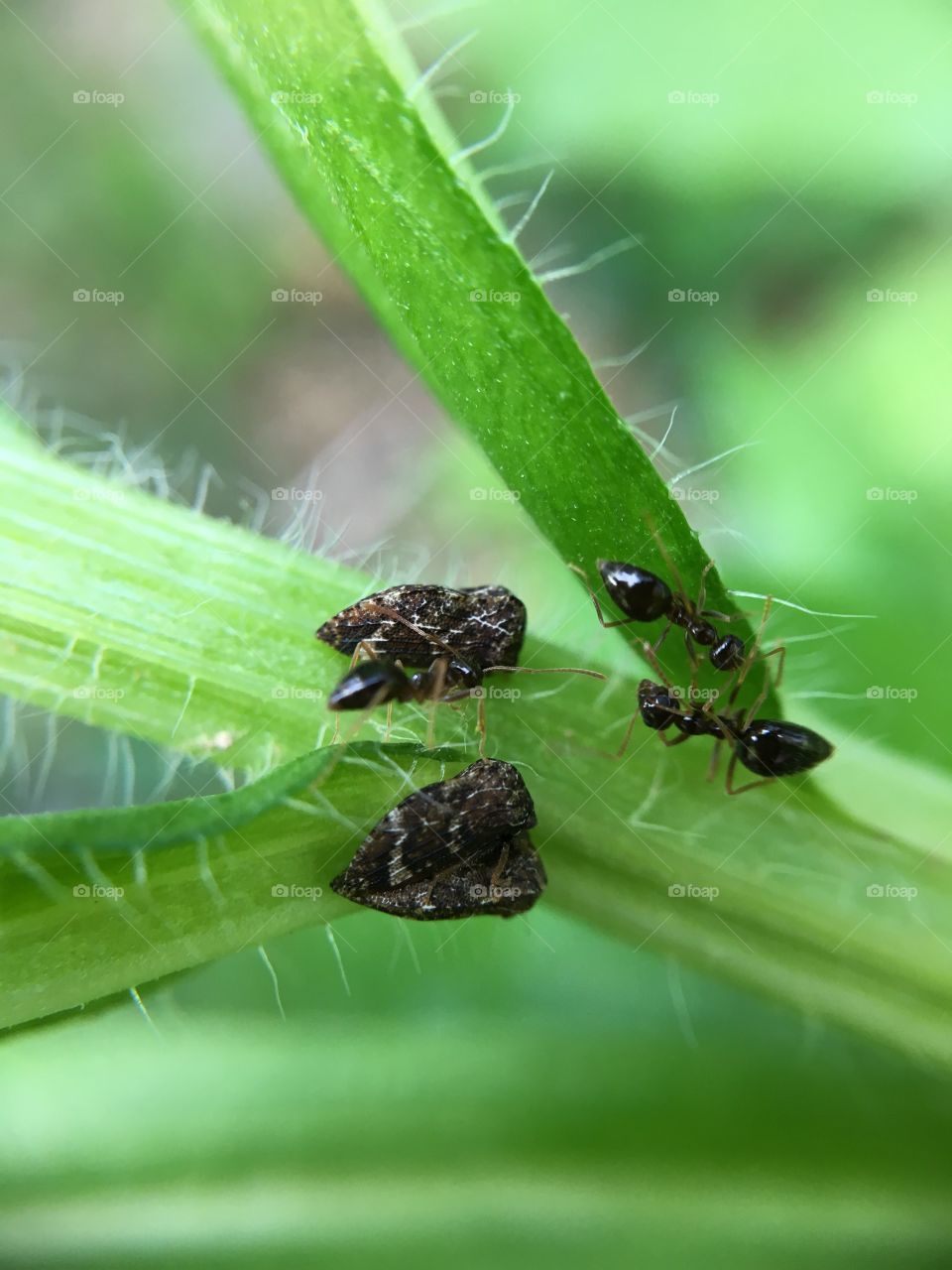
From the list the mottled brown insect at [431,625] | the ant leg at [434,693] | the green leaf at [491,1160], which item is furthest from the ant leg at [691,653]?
the green leaf at [491,1160]

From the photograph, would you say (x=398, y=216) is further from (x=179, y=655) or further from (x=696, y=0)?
(x=696, y=0)

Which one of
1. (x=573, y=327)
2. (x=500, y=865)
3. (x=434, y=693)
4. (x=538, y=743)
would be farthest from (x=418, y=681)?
(x=573, y=327)

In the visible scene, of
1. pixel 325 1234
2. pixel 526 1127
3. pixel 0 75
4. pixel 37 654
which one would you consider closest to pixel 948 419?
pixel 526 1127

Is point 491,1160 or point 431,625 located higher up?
point 431,625

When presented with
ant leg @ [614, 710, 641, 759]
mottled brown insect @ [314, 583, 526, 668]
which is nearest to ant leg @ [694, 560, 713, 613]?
ant leg @ [614, 710, 641, 759]

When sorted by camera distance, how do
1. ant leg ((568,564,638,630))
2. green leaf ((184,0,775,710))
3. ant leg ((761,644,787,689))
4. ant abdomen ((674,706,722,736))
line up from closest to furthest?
green leaf ((184,0,775,710))
ant leg ((568,564,638,630))
ant abdomen ((674,706,722,736))
ant leg ((761,644,787,689))

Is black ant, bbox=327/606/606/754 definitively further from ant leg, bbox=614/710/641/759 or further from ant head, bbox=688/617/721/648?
ant head, bbox=688/617/721/648

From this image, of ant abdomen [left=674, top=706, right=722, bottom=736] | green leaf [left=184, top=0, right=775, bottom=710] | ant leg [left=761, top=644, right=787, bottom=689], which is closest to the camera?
green leaf [left=184, top=0, right=775, bottom=710]

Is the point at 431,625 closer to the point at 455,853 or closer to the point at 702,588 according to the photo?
the point at 455,853
